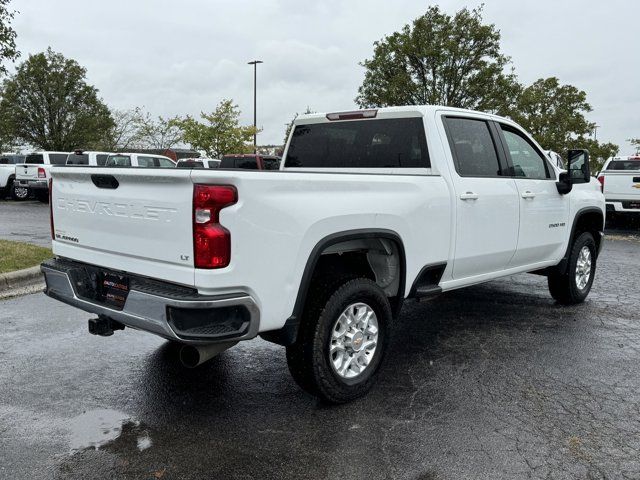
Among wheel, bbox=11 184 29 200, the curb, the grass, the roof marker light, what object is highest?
the roof marker light

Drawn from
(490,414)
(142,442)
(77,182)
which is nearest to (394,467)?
(490,414)

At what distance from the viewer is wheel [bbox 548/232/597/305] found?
6.20m

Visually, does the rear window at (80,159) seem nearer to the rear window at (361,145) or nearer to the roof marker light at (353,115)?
the rear window at (361,145)

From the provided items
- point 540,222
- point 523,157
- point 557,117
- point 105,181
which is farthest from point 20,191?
point 557,117

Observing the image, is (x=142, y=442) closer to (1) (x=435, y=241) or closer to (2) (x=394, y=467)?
(2) (x=394, y=467)

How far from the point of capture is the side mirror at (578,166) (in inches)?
222

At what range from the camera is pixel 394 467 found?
2973mm

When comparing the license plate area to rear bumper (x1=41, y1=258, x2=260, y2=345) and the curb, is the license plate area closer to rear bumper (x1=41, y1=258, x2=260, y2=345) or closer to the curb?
rear bumper (x1=41, y1=258, x2=260, y2=345)

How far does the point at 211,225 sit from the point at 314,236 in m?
0.66

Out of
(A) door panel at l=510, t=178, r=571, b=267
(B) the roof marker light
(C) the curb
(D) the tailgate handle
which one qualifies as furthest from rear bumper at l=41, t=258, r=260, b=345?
(C) the curb

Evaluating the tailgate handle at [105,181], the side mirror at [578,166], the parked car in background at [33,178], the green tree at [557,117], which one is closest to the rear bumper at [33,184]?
the parked car in background at [33,178]

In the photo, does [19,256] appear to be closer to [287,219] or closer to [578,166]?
[287,219]

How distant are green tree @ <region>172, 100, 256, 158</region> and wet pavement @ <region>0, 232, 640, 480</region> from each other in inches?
1453

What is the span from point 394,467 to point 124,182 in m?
2.18
